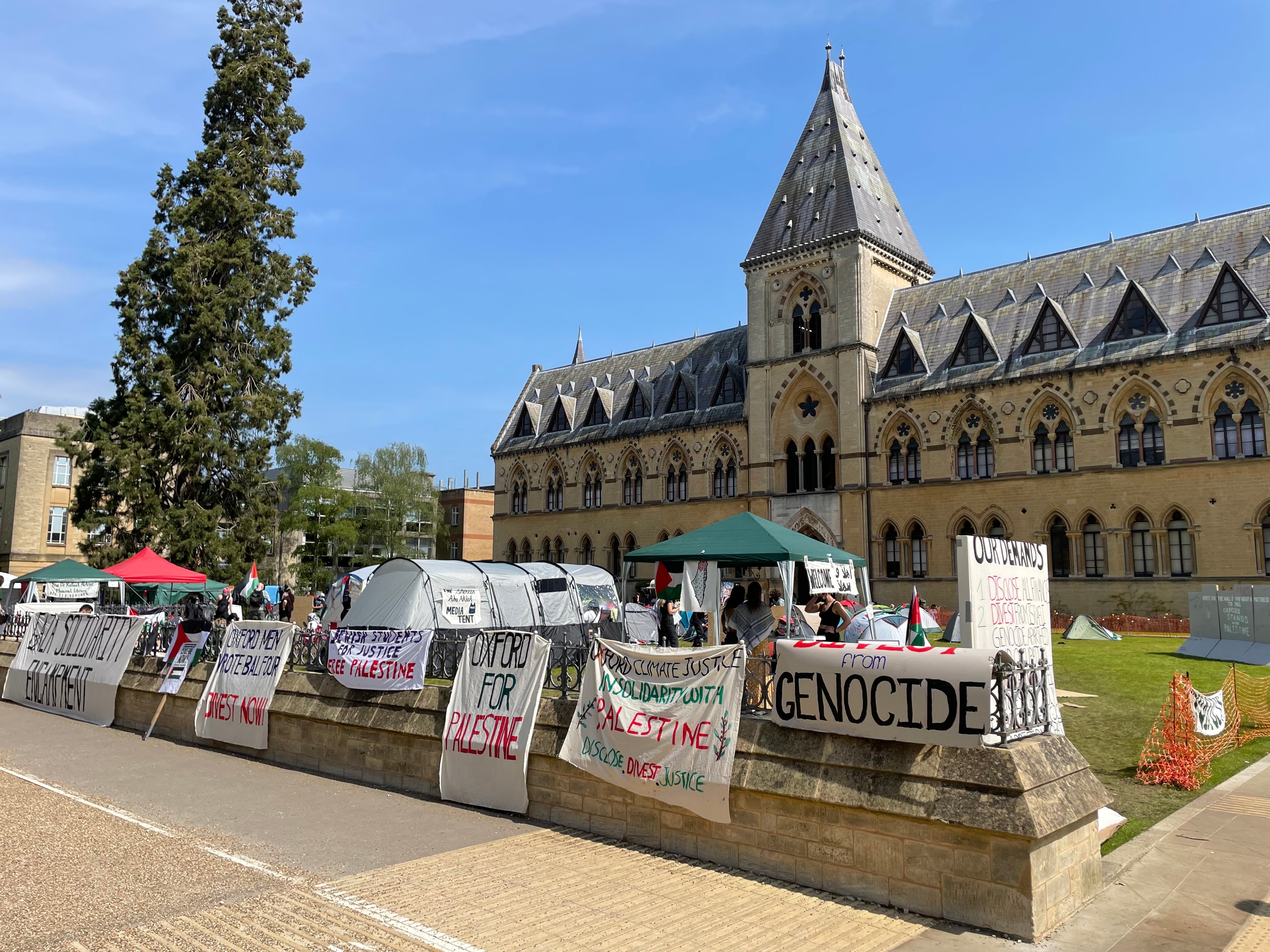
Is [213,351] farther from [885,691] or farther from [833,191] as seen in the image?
[885,691]

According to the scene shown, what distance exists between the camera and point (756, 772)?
26.5ft

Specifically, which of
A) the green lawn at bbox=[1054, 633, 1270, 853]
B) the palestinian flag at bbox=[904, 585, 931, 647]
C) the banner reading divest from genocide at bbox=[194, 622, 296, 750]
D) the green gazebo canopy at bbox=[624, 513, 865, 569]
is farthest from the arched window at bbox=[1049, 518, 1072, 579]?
the banner reading divest from genocide at bbox=[194, 622, 296, 750]

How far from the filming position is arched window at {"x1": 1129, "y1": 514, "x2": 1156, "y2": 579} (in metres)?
32.4

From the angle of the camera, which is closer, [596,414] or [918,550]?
[918,550]

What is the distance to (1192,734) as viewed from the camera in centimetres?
1179

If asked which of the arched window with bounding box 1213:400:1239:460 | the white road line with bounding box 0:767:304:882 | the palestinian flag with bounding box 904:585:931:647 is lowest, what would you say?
the white road line with bounding box 0:767:304:882

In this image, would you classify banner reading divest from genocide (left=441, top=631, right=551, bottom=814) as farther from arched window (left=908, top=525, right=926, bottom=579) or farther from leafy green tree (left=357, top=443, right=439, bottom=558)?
leafy green tree (left=357, top=443, right=439, bottom=558)

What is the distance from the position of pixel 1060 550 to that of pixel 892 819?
1218 inches

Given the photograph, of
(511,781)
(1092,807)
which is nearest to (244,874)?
(511,781)

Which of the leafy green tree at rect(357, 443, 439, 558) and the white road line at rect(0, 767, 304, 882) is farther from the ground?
the leafy green tree at rect(357, 443, 439, 558)

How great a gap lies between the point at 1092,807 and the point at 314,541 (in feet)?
231

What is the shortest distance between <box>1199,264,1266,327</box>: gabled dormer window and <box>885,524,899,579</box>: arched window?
13.8 m

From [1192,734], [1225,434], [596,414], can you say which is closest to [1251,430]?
[1225,434]

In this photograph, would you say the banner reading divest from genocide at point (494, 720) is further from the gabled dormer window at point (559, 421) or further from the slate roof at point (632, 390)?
the gabled dormer window at point (559, 421)
